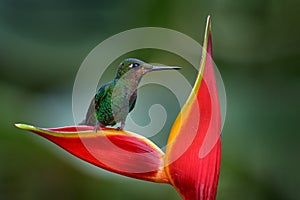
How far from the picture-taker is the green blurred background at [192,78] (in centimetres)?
93

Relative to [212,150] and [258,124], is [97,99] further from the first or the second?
[258,124]

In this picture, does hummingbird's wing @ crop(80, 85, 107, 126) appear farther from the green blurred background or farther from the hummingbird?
the green blurred background

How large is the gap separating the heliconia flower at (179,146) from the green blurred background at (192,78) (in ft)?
1.91

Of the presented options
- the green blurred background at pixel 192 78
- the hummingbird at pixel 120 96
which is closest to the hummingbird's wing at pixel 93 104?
the hummingbird at pixel 120 96

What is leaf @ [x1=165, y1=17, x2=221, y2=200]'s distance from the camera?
30 centimetres

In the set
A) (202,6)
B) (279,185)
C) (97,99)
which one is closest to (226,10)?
(202,6)

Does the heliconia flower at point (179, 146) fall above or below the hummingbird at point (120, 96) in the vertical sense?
below

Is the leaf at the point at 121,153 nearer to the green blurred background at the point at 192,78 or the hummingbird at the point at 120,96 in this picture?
the hummingbird at the point at 120,96

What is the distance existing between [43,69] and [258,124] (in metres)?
0.42

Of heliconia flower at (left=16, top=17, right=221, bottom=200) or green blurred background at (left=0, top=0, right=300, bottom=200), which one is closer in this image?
heliconia flower at (left=16, top=17, right=221, bottom=200)

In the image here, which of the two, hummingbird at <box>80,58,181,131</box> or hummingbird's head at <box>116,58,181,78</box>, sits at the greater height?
hummingbird's head at <box>116,58,181,78</box>

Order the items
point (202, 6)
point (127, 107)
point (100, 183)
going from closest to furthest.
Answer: point (127, 107) → point (100, 183) → point (202, 6)

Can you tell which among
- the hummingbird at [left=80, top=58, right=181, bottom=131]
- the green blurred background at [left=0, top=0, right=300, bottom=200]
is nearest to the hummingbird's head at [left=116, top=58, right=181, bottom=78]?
the hummingbird at [left=80, top=58, right=181, bottom=131]

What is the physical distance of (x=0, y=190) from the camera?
1016 mm
